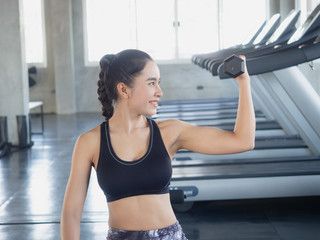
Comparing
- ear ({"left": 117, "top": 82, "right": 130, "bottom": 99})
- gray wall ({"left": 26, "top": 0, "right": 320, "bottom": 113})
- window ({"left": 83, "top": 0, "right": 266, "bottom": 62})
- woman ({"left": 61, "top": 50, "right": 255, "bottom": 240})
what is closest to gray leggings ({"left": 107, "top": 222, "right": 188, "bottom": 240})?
woman ({"left": 61, "top": 50, "right": 255, "bottom": 240})

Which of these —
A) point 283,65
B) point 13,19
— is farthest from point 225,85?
point 283,65

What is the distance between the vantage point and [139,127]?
1.62 metres

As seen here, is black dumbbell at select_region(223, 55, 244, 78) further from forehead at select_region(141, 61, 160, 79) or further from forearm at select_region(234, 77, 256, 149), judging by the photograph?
forehead at select_region(141, 61, 160, 79)

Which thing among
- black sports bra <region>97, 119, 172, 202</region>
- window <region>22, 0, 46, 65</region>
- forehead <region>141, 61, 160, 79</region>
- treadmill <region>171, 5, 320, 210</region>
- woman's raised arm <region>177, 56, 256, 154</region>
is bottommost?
treadmill <region>171, 5, 320, 210</region>

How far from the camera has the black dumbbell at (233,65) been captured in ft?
4.60

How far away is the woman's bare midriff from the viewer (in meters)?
1.52

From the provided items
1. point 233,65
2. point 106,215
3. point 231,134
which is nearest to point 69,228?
point 231,134

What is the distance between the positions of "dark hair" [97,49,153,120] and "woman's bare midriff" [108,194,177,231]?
34 centimetres

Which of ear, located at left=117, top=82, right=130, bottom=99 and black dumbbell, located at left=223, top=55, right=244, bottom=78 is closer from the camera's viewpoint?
black dumbbell, located at left=223, top=55, right=244, bottom=78

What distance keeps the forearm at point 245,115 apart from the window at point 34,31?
32.4ft

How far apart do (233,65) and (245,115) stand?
6.7 inches

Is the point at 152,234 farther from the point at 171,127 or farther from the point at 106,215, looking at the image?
the point at 106,215

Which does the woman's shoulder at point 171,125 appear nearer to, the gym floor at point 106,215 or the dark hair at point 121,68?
the dark hair at point 121,68

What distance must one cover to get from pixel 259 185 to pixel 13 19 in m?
4.42
